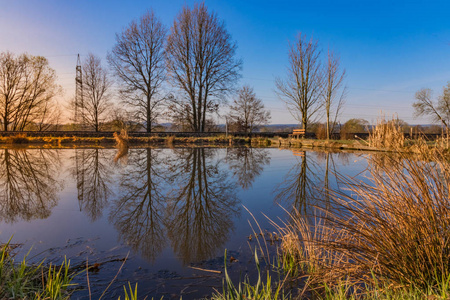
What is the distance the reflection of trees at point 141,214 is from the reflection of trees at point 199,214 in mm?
179

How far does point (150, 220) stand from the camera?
12.7 ft

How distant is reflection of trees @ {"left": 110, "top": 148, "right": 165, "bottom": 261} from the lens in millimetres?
3041

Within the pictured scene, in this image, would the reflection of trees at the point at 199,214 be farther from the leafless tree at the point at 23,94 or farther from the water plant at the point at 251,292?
the leafless tree at the point at 23,94

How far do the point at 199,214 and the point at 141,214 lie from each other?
910 millimetres

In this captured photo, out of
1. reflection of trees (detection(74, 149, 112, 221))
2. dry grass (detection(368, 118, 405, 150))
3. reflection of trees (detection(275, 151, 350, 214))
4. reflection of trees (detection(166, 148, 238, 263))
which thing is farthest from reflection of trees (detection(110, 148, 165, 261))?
dry grass (detection(368, 118, 405, 150))

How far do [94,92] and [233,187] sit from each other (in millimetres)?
25785

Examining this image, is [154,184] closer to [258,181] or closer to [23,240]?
[258,181]

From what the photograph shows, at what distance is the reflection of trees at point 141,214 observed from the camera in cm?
304

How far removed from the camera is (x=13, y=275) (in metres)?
1.93

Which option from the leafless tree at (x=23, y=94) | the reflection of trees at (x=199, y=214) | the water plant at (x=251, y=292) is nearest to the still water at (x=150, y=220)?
the reflection of trees at (x=199, y=214)

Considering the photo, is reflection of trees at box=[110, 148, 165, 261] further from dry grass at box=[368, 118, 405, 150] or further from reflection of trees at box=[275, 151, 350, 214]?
dry grass at box=[368, 118, 405, 150]

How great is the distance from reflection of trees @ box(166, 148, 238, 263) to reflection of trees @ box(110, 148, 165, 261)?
0.18 metres

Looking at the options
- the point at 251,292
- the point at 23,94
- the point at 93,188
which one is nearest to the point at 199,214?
the point at 251,292

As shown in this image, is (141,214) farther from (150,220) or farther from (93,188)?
(93,188)
